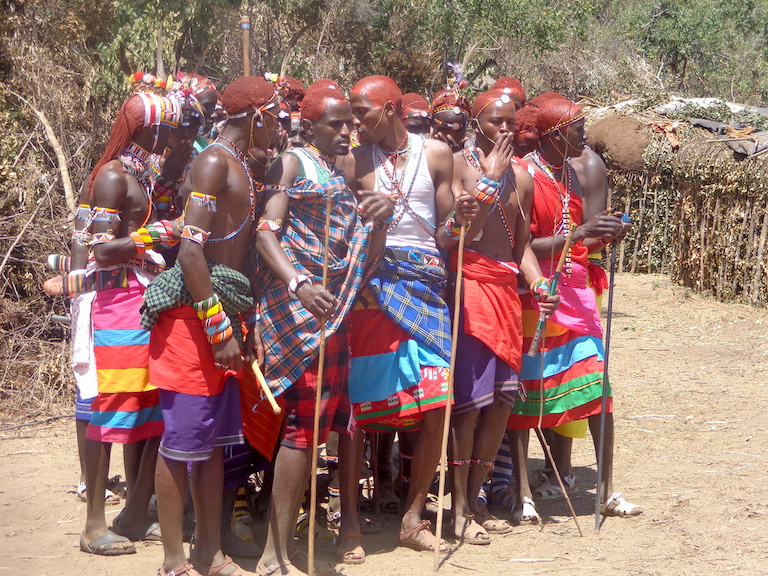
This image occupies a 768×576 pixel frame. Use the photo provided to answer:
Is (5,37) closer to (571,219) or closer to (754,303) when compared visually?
(571,219)

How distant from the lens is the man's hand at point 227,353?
3.48 meters

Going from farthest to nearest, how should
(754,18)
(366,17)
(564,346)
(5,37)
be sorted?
(754,18)
(366,17)
(5,37)
(564,346)

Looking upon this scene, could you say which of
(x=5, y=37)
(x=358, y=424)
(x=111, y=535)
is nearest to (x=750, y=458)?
(x=358, y=424)

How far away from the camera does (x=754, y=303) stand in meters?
11.4

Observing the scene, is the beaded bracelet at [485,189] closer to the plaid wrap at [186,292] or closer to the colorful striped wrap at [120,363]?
the plaid wrap at [186,292]

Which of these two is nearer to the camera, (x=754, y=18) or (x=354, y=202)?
(x=354, y=202)

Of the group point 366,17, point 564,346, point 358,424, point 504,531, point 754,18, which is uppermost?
point 754,18

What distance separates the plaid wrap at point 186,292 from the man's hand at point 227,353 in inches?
4.1

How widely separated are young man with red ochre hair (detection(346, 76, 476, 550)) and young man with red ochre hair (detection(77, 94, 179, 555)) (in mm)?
984

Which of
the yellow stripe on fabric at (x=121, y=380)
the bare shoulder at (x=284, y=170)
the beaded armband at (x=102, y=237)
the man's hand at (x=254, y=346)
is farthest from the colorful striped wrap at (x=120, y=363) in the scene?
the bare shoulder at (x=284, y=170)

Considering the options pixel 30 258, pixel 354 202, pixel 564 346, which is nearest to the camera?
pixel 354 202

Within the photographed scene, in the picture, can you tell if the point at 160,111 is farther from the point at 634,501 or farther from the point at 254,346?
the point at 634,501

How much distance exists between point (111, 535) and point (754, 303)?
969 cm

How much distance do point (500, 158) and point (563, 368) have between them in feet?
4.39
